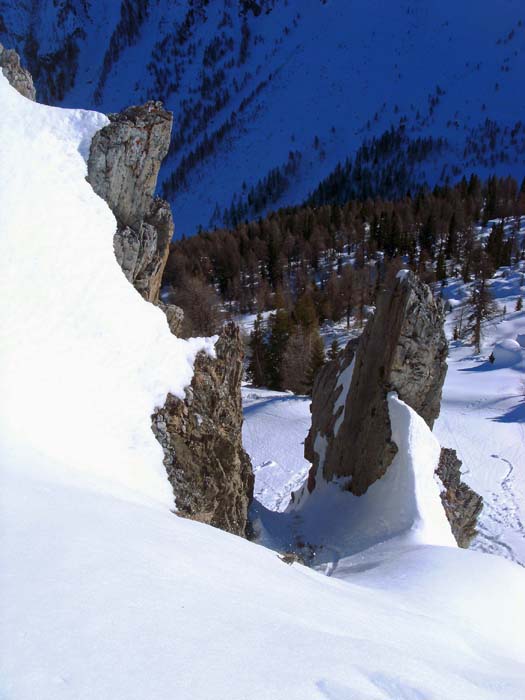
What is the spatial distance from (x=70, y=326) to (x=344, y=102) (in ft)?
610

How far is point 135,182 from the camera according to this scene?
529 inches

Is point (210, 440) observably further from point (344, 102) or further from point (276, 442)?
point (344, 102)

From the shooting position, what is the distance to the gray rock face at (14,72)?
45.0ft

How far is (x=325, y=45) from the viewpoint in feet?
609

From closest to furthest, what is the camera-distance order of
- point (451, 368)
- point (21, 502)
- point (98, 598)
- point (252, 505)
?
1. point (98, 598)
2. point (21, 502)
3. point (252, 505)
4. point (451, 368)

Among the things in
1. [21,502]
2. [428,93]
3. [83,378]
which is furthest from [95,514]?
[428,93]

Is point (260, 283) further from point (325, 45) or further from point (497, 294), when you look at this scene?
point (325, 45)

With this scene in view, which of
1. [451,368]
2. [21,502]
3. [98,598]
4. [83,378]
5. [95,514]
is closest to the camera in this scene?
[98,598]

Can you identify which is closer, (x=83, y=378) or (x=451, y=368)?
(x=83, y=378)

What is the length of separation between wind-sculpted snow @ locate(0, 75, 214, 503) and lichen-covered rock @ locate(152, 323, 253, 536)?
43 cm

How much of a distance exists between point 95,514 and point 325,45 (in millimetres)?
218595

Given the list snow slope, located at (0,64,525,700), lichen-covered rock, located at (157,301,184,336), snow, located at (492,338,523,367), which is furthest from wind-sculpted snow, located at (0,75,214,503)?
snow, located at (492,338,523,367)

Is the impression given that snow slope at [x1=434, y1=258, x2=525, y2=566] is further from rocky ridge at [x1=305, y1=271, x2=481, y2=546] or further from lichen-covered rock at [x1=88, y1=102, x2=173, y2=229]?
lichen-covered rock at [x1=88, y1=102, x2=173, y2=229]

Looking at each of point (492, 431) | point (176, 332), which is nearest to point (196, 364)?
point (176, 332)
